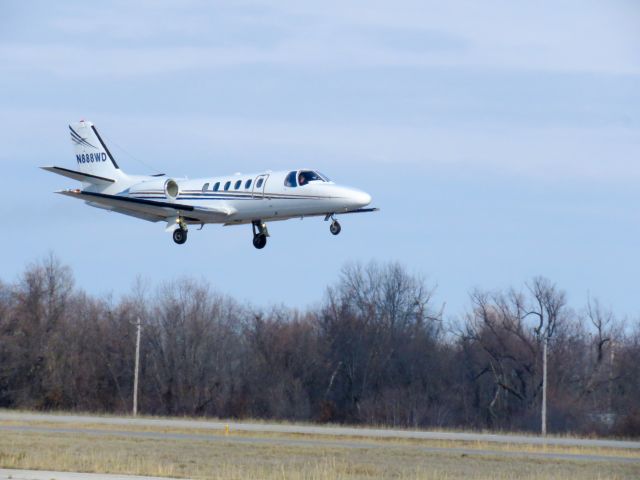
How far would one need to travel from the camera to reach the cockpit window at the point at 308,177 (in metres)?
38.7

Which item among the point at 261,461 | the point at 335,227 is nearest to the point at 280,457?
the point at 261,461

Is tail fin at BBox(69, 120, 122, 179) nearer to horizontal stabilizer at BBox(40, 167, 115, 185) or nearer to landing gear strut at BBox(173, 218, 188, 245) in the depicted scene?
horizontal stabilizer at BBox(40, 167, 115, 185)

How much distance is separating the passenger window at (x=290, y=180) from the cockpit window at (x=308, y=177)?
18 centimetres

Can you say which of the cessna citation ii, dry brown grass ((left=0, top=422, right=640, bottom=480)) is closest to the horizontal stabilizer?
the cessna citation ii

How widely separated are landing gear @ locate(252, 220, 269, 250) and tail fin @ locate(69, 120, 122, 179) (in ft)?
26.0

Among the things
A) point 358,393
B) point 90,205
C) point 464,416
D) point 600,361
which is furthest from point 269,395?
point 90,205

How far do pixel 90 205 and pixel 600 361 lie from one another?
4564 cm

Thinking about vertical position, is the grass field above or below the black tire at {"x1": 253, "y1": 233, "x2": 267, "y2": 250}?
below

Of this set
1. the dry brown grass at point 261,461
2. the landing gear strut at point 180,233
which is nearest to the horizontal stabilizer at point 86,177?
the landing gear strut at point 180,233

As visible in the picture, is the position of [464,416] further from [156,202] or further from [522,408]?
[156,202]

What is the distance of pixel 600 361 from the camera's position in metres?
79.8

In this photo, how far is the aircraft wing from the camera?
40.9m

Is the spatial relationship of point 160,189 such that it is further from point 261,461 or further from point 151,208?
point 261,461

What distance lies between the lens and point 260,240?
41.8 meters
